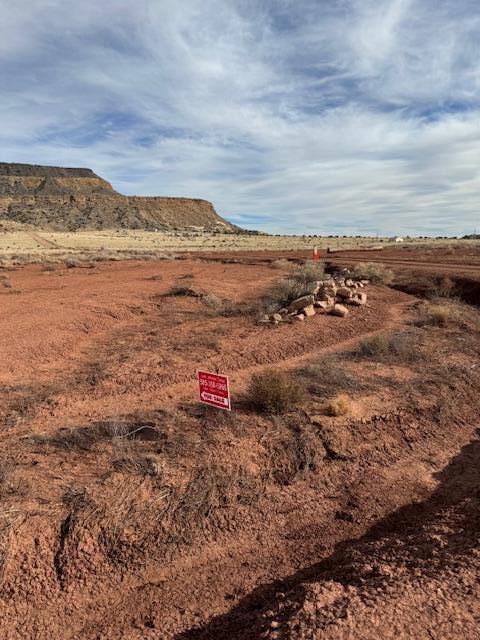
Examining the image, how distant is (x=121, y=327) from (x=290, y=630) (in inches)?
388

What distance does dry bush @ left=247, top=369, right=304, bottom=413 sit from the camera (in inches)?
256

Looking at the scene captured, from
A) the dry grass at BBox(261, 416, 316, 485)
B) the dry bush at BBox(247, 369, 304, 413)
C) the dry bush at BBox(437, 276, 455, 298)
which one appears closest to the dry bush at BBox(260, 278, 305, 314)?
the dry bush at BBox(437, 276, 455, 298)

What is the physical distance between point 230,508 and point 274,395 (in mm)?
2035

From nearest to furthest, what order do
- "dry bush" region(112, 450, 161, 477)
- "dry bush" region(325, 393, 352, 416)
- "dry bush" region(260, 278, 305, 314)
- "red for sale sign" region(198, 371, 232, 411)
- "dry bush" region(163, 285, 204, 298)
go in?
1. "dry bush" region(112, 450, 161, 477)
2. "red for sale sign" region(198, 371, 232, 411)
3. "dry bush" region(325, 393, 352, 416)
4. "dry bush" region(260, 278, 305, 314)
5. "dry bush" region(163, 285, 204, 298)

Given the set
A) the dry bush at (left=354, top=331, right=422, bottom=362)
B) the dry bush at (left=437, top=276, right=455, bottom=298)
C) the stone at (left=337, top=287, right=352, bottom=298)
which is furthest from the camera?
the dry bush at (left=437, top=276, right=455, bottom=298)

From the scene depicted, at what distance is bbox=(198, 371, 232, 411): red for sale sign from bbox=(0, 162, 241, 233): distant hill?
95318mm

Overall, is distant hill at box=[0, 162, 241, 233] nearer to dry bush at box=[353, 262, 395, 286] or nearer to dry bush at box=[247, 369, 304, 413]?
dry bush at box=[353, 262, 395, 286]

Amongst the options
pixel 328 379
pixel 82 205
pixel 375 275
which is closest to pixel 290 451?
pixel 328 379

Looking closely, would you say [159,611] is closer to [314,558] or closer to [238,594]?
[238,594]

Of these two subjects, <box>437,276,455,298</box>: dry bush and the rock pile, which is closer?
the rock pile

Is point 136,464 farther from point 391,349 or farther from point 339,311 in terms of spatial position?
point 339,311

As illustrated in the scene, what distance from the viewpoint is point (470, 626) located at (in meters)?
2.96

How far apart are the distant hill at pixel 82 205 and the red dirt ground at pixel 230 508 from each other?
9456cm

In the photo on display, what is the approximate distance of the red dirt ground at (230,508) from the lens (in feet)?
11.7
